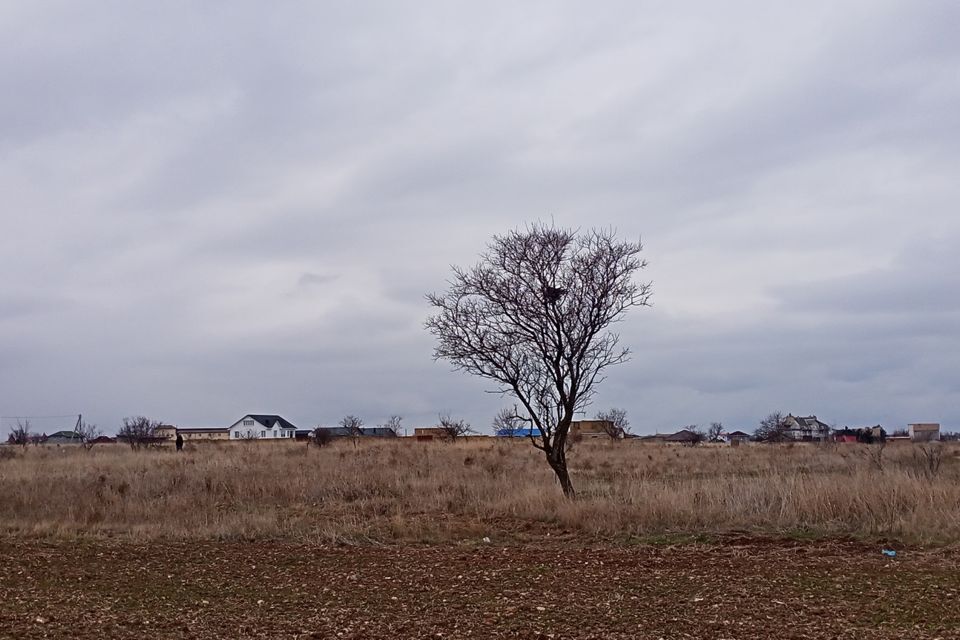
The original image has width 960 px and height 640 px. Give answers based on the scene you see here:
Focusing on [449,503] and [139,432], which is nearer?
[449,503]

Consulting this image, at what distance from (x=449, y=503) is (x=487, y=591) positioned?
8023 mm

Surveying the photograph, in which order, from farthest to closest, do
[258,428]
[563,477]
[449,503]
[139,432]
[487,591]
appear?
[258,428]
[139,432]
[449,503]
[563,477]
[487,591]

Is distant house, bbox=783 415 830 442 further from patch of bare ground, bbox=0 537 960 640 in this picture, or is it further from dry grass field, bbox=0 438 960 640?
patch of bare ground, bbox=0 537 960 640

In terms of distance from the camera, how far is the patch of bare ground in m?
7.36

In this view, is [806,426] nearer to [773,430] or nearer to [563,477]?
[773,430]

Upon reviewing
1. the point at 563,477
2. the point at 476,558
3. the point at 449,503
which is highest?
the point at 563,477

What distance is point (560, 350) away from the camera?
1612cm

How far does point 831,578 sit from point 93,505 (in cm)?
1387

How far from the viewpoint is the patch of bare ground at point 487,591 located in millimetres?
7362

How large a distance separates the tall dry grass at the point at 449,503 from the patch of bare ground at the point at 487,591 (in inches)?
45.0

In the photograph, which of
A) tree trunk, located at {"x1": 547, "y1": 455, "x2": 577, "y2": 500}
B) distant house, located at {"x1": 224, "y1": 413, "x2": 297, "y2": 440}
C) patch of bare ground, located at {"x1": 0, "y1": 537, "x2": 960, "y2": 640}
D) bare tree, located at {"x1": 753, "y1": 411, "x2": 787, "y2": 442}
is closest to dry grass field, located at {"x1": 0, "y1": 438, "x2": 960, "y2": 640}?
patch of bare ground, located at {"x1": 0, "y1": 537, "x2": 960, "y2": 640}

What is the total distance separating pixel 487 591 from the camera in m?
8.91

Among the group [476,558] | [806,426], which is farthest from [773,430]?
[476,558]

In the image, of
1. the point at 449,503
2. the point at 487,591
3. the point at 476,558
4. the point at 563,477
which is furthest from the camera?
the point at 449,503
